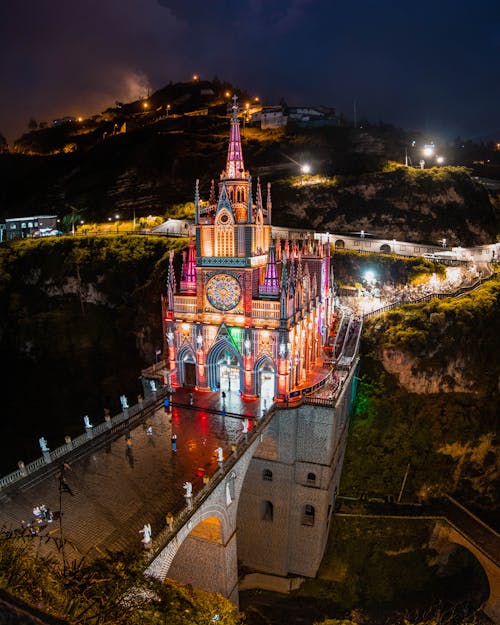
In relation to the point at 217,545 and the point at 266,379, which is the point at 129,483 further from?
the point at 266,379

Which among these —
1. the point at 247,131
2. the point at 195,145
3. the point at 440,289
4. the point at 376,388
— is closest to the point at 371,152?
the point at 247,131

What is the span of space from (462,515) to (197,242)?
34.7m

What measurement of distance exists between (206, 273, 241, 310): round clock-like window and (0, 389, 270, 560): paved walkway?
8.52 meters

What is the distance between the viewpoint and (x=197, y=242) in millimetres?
34750

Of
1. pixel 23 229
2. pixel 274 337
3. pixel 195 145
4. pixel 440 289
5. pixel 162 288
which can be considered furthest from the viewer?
pixel 195 145

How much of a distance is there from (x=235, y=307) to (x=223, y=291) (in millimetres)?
1621

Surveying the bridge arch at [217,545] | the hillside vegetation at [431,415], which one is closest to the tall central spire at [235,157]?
the bridge arch at [217,545]

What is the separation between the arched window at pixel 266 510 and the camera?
3603 centimetres

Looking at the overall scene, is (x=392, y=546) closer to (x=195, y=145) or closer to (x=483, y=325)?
(x=483, y=325)

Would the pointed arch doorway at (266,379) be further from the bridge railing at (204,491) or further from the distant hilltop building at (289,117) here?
the distant hilltop building at (289,117)

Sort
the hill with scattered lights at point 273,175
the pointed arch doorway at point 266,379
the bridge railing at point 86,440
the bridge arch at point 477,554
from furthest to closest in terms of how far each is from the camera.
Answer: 1. the hill with scattered lights at point 273,175
2. the bridge arch at point 477,554
3. the pointed arch doorway at point 266,379
4. the bridge railing at point 86,440

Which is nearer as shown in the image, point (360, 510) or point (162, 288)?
point (360, 510)

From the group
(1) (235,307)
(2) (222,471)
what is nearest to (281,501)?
(2) (222,471)

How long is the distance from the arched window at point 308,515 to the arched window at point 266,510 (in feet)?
9.06
